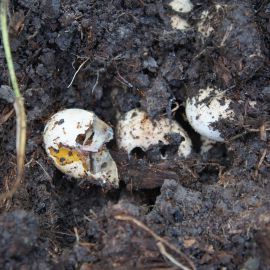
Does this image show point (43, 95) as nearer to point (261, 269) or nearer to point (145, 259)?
point (145, 259)

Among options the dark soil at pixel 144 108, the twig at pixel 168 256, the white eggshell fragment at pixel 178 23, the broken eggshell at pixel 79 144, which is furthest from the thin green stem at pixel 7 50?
the white eggshell fragment at pixel 178 23

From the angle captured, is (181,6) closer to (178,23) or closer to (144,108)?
(178,23)

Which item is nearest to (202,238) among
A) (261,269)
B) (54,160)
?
(261,269)

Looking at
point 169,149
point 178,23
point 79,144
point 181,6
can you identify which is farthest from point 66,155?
point 181,6

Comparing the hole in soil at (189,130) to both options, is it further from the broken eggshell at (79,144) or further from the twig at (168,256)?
the twig at (168,256)

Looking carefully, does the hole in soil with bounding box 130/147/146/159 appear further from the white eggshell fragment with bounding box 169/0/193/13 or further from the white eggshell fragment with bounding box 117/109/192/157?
the white eggshell fragment with bounding box 169/0/193/13

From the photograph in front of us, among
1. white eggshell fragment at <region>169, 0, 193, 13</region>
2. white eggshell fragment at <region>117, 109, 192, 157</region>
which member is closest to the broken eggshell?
white eggshell fragment at <region>117, 109, 192, 157</region>
